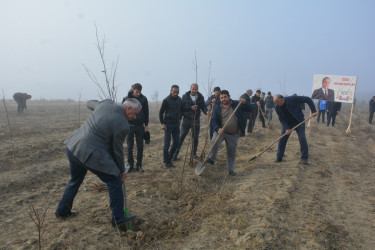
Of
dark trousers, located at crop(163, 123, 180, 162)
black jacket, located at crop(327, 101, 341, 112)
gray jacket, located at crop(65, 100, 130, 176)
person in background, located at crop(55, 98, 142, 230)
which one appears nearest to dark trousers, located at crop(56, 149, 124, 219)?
person in background, located at crop(55, 98, 142, 230)

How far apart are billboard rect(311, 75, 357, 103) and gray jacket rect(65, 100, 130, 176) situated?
37.2 ft

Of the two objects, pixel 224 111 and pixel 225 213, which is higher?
pixel 224 111

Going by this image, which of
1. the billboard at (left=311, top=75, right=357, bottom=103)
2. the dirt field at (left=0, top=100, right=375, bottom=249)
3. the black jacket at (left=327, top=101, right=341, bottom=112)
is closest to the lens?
the dirt field at (left=0, top=100, right=375, bottom=249)

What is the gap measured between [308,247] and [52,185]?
4391 mm

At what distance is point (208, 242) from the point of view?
10.6 ft

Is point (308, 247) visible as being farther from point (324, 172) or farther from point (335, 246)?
point (324, 172)

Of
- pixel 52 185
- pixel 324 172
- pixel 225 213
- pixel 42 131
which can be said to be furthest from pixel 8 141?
pixel 324 172

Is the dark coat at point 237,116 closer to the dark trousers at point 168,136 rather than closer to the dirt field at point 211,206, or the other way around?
the dark trousers at point 168,136

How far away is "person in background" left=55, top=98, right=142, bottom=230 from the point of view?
3139mm

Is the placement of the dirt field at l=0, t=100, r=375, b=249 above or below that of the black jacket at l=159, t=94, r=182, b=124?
below

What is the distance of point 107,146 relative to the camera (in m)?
3.25

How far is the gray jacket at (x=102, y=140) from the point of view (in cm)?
313

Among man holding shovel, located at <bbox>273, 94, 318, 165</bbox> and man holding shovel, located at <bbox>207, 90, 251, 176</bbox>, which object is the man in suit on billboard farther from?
man holding shovel, located at <bbox>207, 90, 251, 176</bbox>

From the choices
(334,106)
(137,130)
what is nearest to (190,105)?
(137,130)
